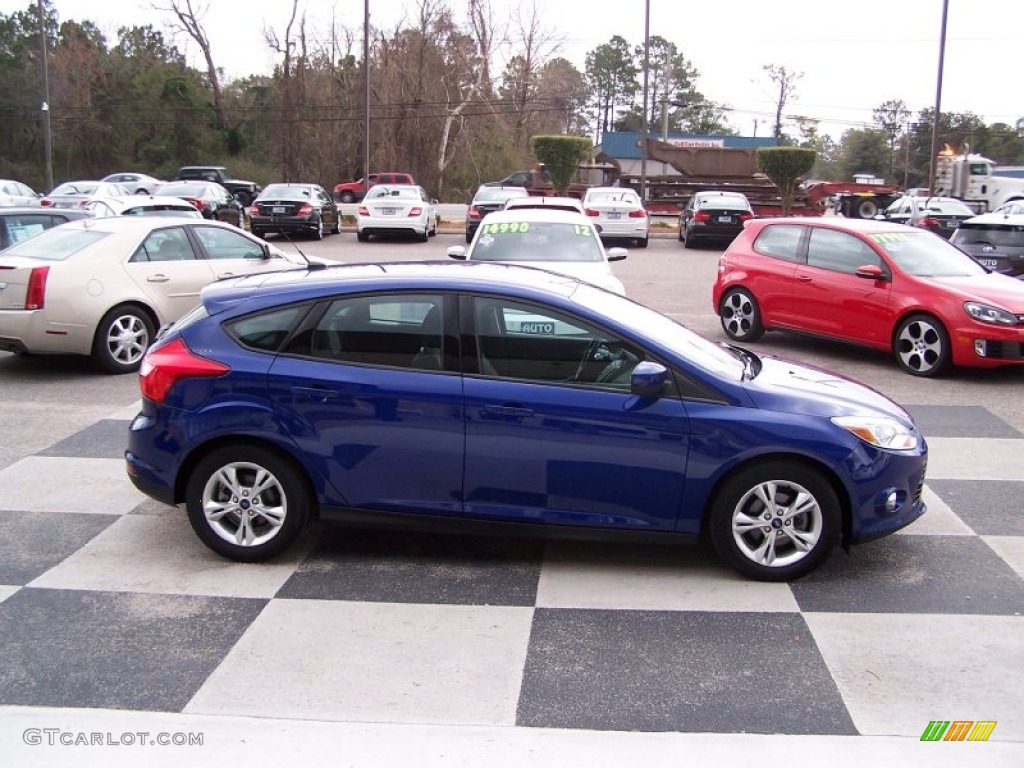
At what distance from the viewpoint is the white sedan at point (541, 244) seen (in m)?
11.0

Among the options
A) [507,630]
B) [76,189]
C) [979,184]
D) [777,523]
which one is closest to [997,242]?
[777,523]

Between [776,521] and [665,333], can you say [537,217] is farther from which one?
[776,521]

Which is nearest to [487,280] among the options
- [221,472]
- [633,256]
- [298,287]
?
[298,287]

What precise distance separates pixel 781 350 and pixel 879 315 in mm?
1466

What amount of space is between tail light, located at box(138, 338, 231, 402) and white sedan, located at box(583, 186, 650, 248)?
20610mm

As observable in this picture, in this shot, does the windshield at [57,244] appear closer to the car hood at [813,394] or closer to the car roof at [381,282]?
the car roof at [381,282]

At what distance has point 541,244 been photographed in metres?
11.4

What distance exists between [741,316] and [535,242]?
8.88ft

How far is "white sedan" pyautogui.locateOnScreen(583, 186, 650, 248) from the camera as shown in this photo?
2559cm

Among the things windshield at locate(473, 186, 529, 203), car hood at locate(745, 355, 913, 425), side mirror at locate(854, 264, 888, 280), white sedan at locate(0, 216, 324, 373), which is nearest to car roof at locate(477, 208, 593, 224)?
white sedan at locate(0, 216, 324, 373)

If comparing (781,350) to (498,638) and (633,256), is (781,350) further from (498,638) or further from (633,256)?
(633,256)

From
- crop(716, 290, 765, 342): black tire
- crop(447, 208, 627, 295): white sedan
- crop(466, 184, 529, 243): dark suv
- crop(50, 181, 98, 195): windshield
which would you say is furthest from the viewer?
crop(50, 181, 98, 195): windshield

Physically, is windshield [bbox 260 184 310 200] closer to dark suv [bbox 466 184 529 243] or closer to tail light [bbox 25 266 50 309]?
dark suv [bbox 466 184 529 243]

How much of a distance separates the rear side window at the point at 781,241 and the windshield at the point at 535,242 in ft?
6.71
